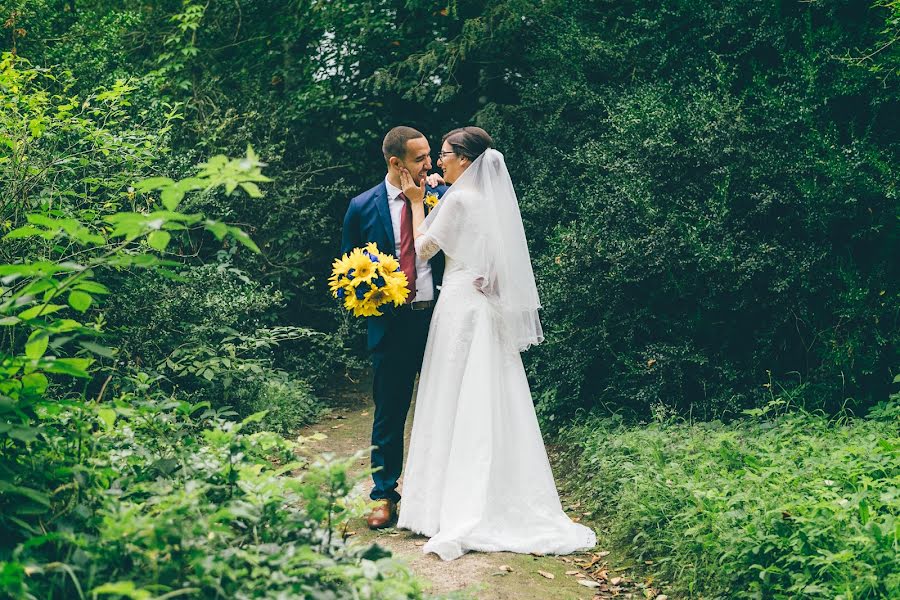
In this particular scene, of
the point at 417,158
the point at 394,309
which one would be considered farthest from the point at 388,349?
the point at 417,158

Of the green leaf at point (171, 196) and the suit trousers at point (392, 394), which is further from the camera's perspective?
the suit trousers at point (392, 394)

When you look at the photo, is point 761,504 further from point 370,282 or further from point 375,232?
point 375,232

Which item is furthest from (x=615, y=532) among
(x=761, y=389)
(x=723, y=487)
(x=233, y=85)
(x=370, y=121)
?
(x=233, y=85)

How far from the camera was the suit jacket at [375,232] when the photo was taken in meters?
5.20

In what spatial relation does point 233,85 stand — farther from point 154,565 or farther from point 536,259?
point 154,565

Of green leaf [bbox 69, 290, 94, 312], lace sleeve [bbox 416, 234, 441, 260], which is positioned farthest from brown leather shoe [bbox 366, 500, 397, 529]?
green leaf [bbox 69, 290, 94, 312]

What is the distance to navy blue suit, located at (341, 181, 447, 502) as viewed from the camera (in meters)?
5.16

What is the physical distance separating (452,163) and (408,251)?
0.61 meters

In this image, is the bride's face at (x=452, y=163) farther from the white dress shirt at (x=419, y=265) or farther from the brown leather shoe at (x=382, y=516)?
the brown leather shoe at (x=382, y=516)

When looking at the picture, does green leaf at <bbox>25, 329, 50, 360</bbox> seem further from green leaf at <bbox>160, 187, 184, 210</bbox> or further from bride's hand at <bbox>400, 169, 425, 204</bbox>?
bride's hand at <bbox>400, 169, 425, 204</bbox>

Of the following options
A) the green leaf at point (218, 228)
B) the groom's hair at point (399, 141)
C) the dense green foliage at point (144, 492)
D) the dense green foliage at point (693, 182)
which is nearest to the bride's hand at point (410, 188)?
the groom's hair at point (399, 141)

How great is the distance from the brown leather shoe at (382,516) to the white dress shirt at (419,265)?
4.17 feet

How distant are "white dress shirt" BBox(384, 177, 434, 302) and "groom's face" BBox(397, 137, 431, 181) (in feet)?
0.54

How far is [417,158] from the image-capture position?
518 cm
